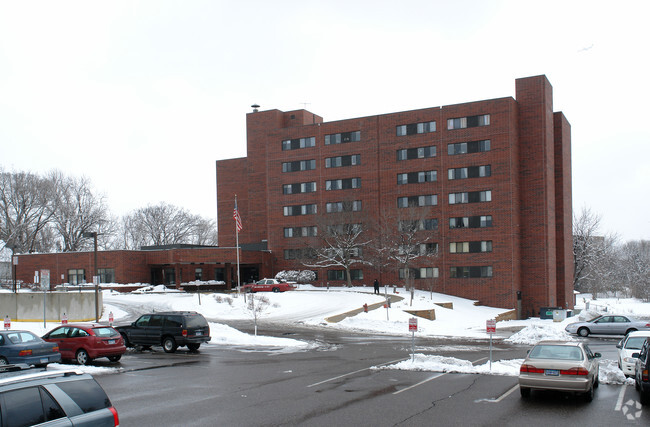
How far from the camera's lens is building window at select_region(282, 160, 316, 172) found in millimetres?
75812

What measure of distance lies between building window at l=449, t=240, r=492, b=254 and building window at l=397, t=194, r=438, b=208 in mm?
5272

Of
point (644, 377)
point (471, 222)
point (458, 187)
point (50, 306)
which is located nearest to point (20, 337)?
point (644, 377)

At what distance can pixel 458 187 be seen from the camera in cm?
6762

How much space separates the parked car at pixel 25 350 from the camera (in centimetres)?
1914

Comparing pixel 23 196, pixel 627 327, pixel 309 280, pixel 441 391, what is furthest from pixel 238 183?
pixel 441 391

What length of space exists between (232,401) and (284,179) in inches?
2514

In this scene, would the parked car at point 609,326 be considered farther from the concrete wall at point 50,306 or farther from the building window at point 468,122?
the building window at point 468,122

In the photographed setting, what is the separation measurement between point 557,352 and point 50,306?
35.6 m

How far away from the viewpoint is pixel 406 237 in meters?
66.4

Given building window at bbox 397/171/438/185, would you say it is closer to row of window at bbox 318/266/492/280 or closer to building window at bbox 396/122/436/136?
building window at bbox 396/122/436/136

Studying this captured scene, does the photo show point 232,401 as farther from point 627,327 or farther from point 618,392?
point 627,327

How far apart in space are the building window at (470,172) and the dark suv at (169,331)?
46.4 m

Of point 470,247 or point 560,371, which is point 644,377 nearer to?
point 560,371

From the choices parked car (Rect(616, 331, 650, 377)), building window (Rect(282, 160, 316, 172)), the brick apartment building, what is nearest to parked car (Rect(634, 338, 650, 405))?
parked car (Rect(616, 331, 650, 377))
